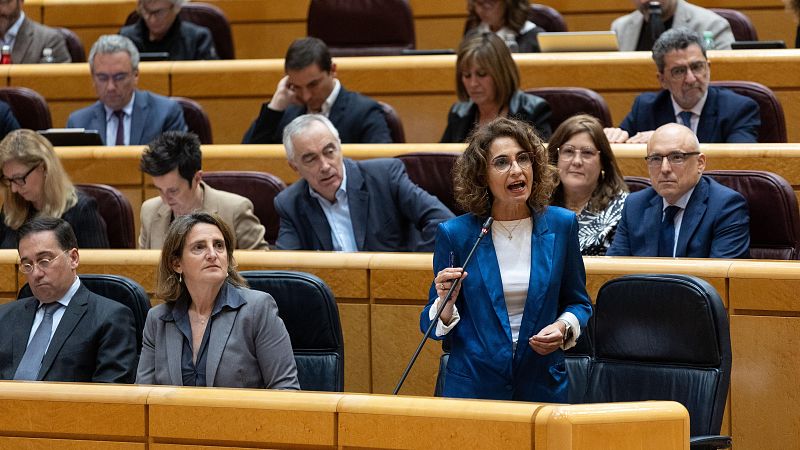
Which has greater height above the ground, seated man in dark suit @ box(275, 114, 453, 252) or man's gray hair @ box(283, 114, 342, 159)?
man's gray hair @ box(283, 114, 342, 159)

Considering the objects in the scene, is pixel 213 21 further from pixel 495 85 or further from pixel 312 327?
pixel 312 327

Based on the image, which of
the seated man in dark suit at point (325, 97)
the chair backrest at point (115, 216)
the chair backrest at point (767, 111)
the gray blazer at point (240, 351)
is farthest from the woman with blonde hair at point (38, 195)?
the chair backrest at point (767, 111)

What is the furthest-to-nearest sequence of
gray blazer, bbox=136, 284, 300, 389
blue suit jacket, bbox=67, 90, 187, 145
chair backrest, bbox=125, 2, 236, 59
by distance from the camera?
chair backrest, bbox=125, 2, 236, 59, blue suit jacket, bbox=67, 90, 187, 145, gray blazer, bbox=136, 284, 300, 389

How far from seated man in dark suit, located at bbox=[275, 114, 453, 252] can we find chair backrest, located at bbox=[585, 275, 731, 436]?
0.71 m

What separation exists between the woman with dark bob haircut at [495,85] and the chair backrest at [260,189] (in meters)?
0.46

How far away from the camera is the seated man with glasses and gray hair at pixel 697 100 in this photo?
2.79 meters

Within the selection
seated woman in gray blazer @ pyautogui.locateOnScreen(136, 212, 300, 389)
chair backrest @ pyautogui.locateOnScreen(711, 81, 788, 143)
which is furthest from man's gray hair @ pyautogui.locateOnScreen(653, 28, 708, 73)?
seated woman in gray blazer @ pyautogui.locateOnScreen(136, 212, 300, 389)

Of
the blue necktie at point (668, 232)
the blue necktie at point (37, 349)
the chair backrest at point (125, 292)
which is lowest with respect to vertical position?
the blue necktie at point (37, 349)

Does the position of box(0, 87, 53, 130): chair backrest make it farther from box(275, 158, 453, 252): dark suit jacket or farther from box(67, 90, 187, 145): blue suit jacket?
box(275, 158, 453, 252): dark suit jacket

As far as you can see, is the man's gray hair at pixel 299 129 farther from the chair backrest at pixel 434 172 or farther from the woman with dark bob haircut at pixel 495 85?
the woman with dark bob haircut at pixel 495 85

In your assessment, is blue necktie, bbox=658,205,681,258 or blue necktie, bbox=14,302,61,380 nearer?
blue necktie, bbox=14,302,61,380

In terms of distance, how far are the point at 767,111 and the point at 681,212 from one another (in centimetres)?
67

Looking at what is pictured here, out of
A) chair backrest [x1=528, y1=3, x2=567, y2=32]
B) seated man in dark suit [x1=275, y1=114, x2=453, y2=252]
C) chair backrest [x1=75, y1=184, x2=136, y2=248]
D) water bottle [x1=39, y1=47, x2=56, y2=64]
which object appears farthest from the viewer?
water bottle [x1=39, y1=47, x2=56, y2=64]

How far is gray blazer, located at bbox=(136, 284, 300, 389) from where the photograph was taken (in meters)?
1.94
